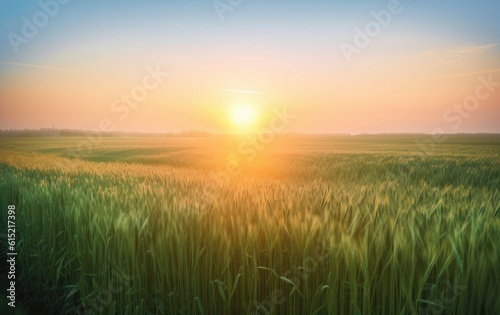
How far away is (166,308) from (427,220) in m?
2.40

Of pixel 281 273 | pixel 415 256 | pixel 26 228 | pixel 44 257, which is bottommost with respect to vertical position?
pixel 44 257

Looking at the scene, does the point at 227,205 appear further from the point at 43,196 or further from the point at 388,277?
the point at 43,196

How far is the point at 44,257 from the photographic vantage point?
388 centimetres

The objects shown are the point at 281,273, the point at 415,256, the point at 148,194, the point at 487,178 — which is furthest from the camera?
the point at 487,178

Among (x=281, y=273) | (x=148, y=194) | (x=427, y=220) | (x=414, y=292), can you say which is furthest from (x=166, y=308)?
(x=427, y=220)

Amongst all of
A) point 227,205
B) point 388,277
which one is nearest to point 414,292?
point 388,277

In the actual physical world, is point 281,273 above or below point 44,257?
above

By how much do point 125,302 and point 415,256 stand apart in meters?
2.51

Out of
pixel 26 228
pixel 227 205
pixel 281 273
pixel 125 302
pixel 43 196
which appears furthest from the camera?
pixel 43 196

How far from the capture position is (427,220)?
2412mm

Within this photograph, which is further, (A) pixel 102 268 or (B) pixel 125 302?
(A) pixel 102 268

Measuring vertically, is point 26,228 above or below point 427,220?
below

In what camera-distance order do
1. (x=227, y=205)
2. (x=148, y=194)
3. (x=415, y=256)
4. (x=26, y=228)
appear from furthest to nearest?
1. (x=26, y=228)
2. (x=148, y=194)
3. (x=227, y=205)
4. (x=415, y=256)

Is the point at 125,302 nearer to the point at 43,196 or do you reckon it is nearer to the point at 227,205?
the point at 227,205
